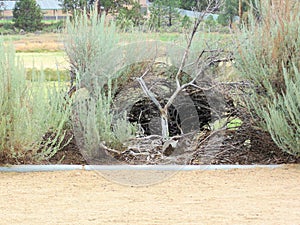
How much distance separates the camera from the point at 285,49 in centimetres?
764

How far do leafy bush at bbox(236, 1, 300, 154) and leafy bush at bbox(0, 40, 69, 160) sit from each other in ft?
8.18

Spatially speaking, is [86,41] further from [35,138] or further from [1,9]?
[1,9]

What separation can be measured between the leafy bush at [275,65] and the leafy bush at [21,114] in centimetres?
249

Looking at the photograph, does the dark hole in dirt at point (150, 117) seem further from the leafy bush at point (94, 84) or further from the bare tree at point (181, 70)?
the leafy bush at point (94, 84)

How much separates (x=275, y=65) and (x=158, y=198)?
286 centimetres

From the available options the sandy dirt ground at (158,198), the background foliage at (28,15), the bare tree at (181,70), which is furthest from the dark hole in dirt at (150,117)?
the background foliage at (28,15)

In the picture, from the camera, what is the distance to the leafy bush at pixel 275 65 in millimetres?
7254

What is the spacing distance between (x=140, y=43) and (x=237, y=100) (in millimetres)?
1696

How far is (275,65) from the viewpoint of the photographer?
7.72 metres

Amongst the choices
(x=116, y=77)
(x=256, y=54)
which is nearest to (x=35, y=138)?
(x=116, y=77)

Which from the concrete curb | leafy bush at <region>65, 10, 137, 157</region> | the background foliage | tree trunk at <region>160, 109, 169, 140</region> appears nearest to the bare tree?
tree trunk at <region>160, 109, 169, 140</region>

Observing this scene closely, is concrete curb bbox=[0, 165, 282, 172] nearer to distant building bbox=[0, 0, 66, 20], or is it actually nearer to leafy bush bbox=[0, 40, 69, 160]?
leafy bush bbox=[0, 40, 69, 160]

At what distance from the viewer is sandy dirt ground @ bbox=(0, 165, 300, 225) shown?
4996 millimetres

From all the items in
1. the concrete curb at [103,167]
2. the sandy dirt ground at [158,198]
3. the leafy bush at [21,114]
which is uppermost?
the leafy bush at [21,114]
